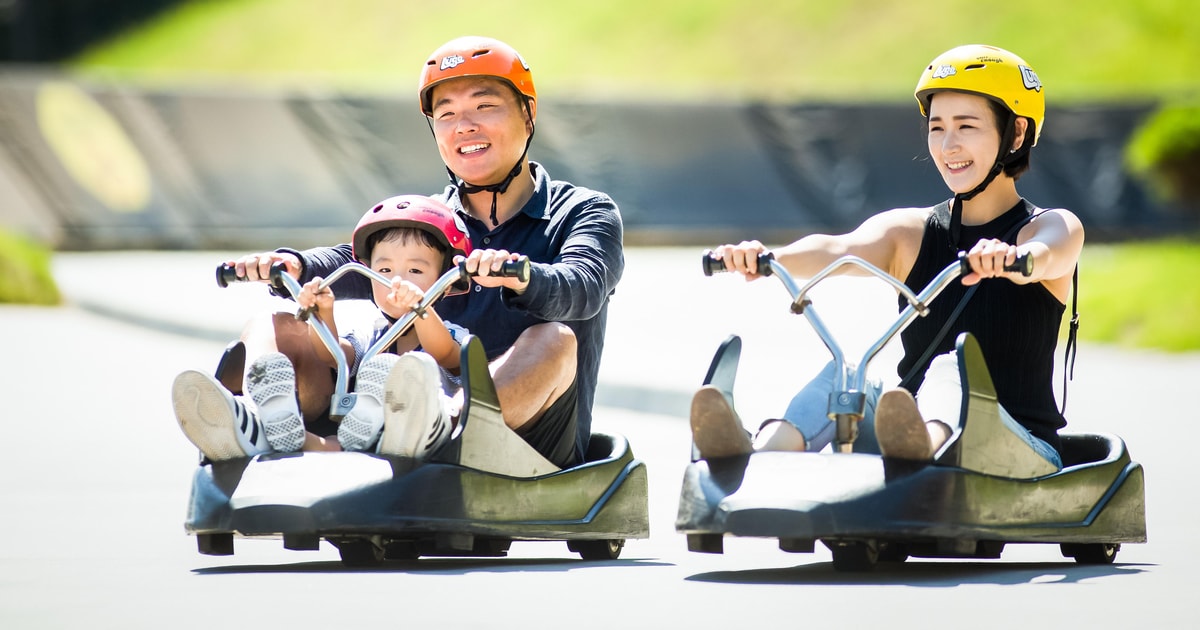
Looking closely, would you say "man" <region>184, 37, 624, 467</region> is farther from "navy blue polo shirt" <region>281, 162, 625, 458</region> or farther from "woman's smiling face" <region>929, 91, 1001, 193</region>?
"woman's smiling face" <region>929, 91, 1001, 193</region>

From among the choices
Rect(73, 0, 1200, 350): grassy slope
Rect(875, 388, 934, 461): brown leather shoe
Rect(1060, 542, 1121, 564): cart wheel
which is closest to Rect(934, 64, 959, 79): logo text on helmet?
Rect(875, 388, 934, 461): brown leather shoe

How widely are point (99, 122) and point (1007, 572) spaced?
900 inches

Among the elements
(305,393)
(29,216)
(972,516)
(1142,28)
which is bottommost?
(972,516)

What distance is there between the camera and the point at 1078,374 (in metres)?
13.7

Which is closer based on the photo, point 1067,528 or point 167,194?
point 1067,528

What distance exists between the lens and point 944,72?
5.98m

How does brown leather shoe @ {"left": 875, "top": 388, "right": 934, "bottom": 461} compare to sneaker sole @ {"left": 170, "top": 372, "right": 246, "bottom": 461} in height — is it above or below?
below

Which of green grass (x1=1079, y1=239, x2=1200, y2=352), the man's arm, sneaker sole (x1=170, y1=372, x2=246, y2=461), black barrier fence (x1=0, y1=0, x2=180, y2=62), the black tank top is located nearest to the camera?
sneaker sole (x1=170, y1=372, x2=246, y2=461)

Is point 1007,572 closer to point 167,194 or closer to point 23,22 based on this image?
point 167,194

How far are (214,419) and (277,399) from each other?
18 cm

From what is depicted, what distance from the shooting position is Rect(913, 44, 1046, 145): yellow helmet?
19.6 feet

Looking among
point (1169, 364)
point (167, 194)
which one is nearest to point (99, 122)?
point (167, 194)

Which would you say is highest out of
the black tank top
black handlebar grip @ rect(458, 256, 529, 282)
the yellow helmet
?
the yellow helmet

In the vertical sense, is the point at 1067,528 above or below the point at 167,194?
below
